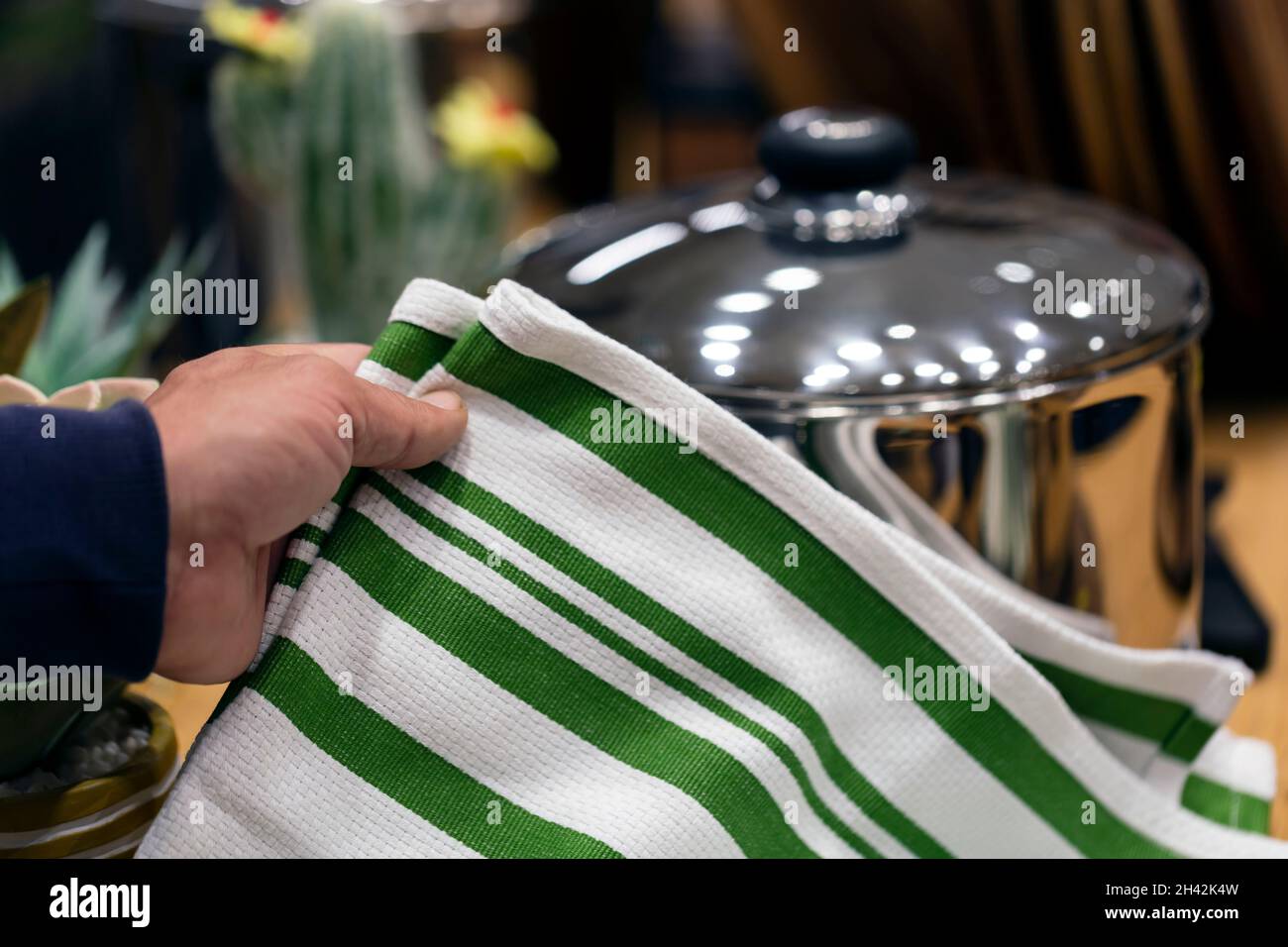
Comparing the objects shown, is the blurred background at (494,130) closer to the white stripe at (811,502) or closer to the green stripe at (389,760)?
the white stripe at (811,502)

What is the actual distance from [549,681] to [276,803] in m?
0.08

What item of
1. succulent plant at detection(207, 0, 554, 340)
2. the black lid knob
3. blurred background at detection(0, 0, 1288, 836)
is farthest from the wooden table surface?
succulent plant at detection(207, 0, 554, 340)

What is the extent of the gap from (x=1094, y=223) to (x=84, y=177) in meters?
0.86

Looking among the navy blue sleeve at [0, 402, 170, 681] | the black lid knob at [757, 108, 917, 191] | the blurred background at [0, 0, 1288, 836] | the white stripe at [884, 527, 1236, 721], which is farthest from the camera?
the blurred background at [0, 0, 1288, 836]

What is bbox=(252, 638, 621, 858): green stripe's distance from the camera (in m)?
0.36

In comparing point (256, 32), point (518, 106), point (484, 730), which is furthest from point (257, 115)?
point (484, 730)

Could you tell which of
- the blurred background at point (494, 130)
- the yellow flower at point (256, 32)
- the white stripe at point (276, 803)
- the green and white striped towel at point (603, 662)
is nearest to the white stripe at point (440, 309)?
the green and white striped towel at point (603, 662)

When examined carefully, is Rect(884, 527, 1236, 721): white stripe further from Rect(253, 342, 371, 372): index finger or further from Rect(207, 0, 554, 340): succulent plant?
Rect(207, 0, 554, 340): succulent plant

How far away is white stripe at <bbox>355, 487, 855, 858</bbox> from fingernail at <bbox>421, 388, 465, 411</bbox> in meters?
0.03

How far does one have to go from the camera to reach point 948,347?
472 millimetres

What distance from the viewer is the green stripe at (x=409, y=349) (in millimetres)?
392
